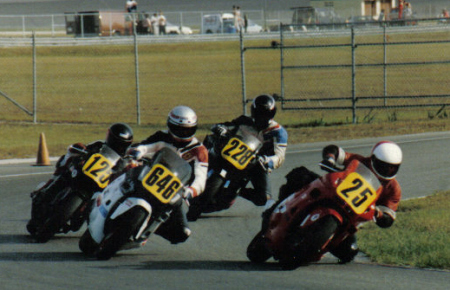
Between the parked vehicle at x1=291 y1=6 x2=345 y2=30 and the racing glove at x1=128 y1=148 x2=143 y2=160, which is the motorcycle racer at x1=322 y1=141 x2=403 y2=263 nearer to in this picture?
the racing glove at x1=128 y1=148 x2=143 y2=160

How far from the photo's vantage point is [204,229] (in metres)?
10.5

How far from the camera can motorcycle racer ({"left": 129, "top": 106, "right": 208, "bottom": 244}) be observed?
8.83 meters

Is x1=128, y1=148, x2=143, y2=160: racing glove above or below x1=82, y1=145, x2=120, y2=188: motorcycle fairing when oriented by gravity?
above

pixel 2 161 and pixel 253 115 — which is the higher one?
pixel 253 115

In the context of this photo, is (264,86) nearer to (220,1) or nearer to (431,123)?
(431,123)

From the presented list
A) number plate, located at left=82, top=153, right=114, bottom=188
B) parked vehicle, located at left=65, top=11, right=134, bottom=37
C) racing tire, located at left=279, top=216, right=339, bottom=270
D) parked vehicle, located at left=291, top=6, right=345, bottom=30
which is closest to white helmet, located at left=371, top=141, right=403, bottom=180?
racing tire, located at left=279, top=216, right=339, bottom=270

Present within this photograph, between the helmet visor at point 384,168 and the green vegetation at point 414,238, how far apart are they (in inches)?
38.0

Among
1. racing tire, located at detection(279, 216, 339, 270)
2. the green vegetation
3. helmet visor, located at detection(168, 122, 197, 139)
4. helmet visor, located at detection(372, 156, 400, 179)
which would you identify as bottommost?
the green vegetation

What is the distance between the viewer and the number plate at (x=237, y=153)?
35.2 feet

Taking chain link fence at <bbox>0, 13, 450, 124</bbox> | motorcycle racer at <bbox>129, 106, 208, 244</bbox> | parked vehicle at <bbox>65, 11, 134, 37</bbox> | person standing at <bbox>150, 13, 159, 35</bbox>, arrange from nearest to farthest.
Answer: motorcycle racer at <bbox>129, 106, 208, 244</bbox>
chain link fence at <bbox>0, 13, 450, 124</bbox>
parked vehicle at <bbox>65, 11, 134, 37</bbox>
person standing at <bbox>150, 13, 159, 35</bbox>

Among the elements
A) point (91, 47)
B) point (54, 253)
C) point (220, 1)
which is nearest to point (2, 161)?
point (54, 253)

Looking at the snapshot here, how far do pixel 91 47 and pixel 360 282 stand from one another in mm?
39761

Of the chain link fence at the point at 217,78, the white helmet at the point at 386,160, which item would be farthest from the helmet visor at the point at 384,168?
the chain link fence at the point at 217,78

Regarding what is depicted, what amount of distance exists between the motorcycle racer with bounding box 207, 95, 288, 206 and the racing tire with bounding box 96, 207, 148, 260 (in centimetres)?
330
